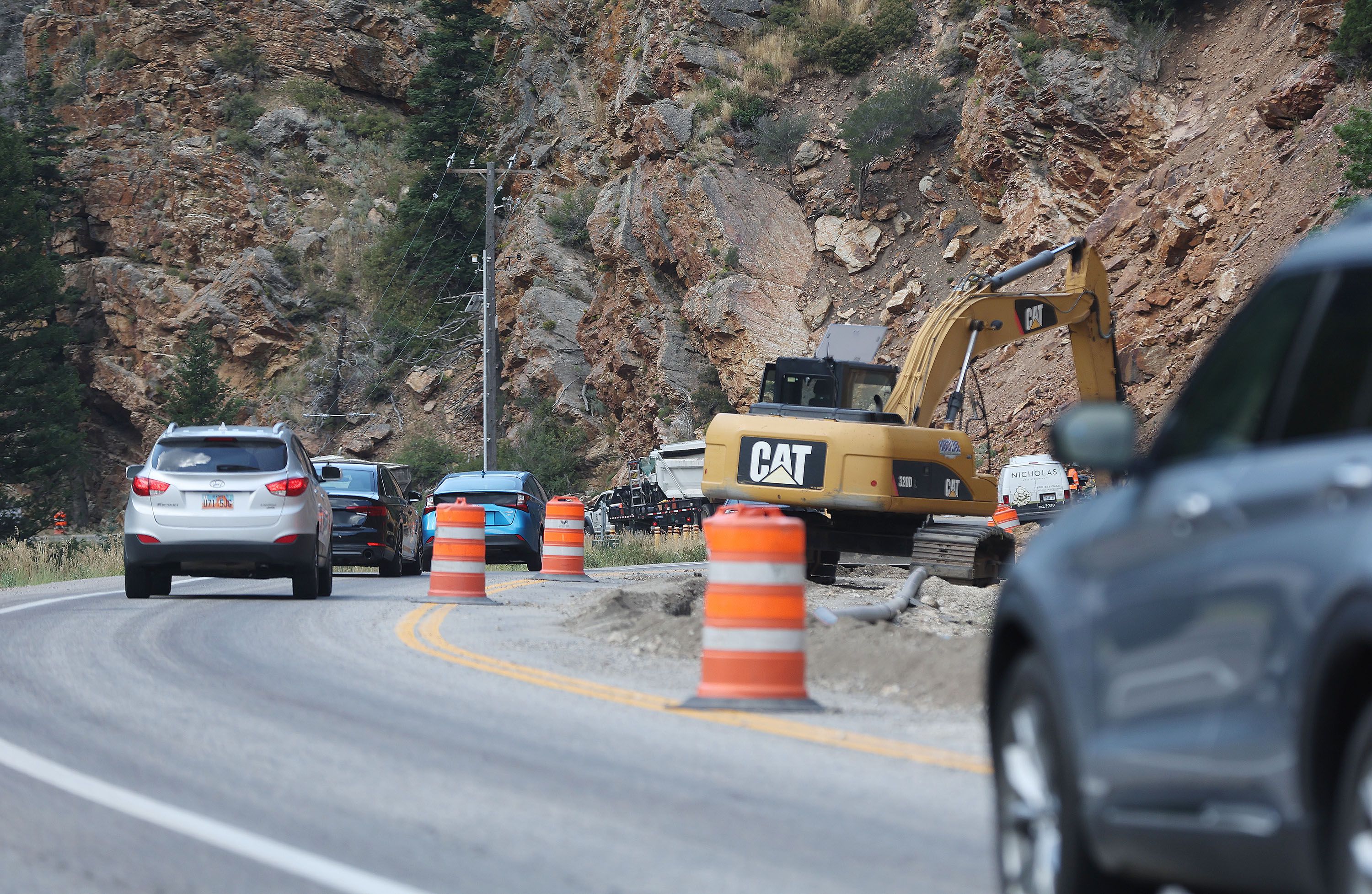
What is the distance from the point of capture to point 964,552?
19922mm

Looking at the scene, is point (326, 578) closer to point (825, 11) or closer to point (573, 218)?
point (825, 11)

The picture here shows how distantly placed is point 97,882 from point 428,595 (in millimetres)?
13808

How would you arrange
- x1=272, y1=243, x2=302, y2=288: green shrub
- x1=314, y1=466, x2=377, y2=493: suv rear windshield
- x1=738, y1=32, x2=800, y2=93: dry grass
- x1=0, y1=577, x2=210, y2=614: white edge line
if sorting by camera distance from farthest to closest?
x1=272, y1=243, x2=302, y2=288: green shrub
x1=738, y1=32, x2=800, y2=93: dry grass
x1=314, y1=466, x2=377, y2=493: suv rear windshield
x1=0, y1=577, x2=210, y2=614: white edge line

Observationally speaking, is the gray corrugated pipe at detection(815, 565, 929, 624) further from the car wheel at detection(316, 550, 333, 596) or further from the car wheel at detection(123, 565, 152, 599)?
the car wheel at detection(123, 565, 152, 599)

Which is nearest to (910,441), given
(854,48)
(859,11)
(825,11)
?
(854,48)

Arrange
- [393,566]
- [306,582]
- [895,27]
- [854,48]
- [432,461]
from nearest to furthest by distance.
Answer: [306,582], [393,566], [895,27], [854,48], [432,461]

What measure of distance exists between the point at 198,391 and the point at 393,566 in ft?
113

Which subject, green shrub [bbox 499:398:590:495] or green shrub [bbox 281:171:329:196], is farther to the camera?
green shrub [bbox 281:171:329:196]

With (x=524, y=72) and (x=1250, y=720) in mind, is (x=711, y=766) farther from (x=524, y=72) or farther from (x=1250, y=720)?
(x=524, y=72)

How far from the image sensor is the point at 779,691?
9.64m

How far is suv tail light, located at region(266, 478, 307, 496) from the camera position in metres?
18.3

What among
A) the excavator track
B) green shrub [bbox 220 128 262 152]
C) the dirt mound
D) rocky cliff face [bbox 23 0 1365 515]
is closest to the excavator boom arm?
the excavator track

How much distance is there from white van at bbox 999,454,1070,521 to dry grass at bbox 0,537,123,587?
17851 mm

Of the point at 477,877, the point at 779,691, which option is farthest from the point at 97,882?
the point at 779,691
